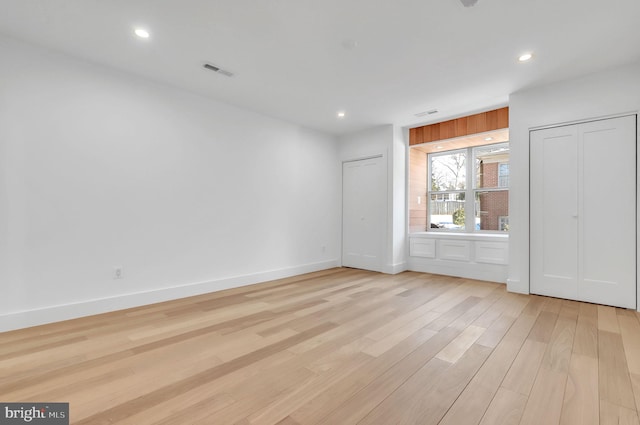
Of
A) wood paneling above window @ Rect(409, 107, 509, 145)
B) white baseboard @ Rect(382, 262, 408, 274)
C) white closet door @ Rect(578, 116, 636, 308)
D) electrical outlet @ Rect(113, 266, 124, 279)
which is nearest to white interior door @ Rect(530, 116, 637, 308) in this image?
white closet door @ Rect(578, 116, 636, 308)

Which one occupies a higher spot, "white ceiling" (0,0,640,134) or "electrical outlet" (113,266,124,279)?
"white ceiling" (0,0,640,134)

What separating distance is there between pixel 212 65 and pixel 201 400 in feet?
10.2

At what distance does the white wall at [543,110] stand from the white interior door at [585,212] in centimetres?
10

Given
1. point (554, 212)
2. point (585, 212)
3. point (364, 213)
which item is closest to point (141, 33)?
point (364, 213)

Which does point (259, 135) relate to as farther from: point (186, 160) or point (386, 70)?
point (386, 70)

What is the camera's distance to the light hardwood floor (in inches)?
60.4

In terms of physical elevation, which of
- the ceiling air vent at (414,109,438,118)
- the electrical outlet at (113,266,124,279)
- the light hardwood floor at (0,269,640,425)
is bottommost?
the light hardwood floor at (0,269,640,425)

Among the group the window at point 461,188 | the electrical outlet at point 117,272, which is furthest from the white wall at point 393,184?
the electrical outlet at point 117,272

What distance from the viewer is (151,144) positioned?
349 centimetres

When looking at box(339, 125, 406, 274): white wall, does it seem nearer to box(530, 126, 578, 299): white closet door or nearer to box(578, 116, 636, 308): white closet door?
box(530, 126, 578, 299): white closet door

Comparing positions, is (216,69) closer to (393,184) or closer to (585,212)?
(393,184)

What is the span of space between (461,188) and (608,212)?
223cm

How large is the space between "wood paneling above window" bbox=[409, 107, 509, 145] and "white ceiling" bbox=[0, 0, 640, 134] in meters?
0.59

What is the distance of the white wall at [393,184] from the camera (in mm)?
5137
